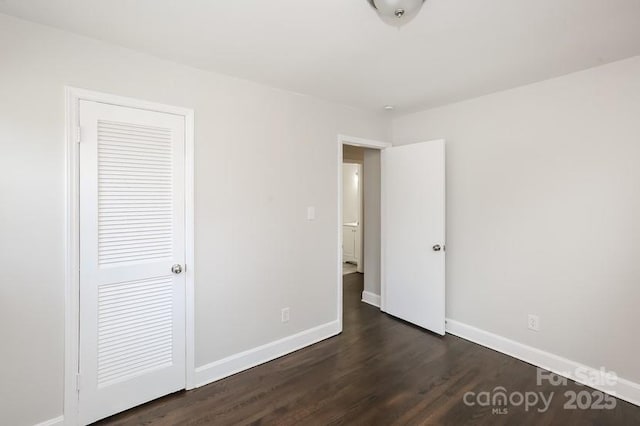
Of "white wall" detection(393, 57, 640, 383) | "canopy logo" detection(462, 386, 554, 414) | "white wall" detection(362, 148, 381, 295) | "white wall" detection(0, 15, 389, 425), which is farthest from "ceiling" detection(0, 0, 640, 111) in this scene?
"canopy logo" detection(462, 386, 554, 414)

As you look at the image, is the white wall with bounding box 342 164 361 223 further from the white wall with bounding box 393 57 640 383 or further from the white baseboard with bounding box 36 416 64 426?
the white baseboard with bounding box 36 416 64 426

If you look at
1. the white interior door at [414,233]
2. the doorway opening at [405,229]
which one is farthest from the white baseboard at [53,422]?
the white interior door at [414,233]

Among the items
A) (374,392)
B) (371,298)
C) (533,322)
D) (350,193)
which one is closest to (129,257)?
(374,392)

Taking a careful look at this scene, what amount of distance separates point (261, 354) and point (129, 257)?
4.52 ft

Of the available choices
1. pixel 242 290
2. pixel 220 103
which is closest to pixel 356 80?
pixel 220 103

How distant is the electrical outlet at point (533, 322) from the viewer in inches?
104

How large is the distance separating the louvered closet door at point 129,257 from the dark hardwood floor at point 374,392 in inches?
8.4

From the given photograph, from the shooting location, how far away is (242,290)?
2.58 meters

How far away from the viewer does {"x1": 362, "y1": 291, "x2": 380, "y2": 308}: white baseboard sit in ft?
13.3

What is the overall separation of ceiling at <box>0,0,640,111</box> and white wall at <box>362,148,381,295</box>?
158cm

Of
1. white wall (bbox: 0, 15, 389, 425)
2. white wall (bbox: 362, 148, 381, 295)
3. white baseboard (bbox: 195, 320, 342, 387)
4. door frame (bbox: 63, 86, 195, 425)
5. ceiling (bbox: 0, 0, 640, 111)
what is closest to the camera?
ceiling (bbox: 0, 0, 640, 111)

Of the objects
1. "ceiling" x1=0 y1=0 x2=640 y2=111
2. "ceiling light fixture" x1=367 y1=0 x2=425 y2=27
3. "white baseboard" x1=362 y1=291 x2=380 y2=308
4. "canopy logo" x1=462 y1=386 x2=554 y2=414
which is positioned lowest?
"canopy logo" x1=462 y1=386 x2=554 y2=414

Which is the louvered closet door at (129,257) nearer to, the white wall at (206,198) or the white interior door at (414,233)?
the white wall at (206,198)

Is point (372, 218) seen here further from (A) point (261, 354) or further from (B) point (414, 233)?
(A) point (261, 354)
